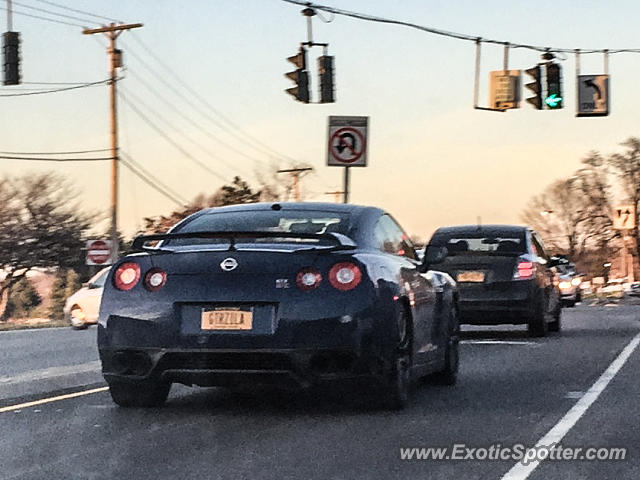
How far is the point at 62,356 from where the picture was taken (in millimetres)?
16094

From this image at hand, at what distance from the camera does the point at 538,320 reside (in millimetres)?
19672

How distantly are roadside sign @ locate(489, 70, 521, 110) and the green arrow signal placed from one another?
68 centimetres

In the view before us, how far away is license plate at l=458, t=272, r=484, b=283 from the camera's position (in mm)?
19578

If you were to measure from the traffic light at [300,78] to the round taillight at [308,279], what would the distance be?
17.4 meters

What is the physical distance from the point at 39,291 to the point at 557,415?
104177mm

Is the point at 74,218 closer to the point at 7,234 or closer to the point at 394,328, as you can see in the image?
the point at 7,234

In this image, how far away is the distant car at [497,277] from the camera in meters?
19.5

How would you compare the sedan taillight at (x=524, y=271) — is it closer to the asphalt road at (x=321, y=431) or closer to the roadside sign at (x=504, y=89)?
the asphalt road at (x=321, y=431)

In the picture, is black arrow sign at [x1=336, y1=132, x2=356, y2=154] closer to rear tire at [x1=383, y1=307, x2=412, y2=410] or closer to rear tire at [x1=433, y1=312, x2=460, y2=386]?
rear tire at [x1=433, y1=312, x2=460, y2=386]

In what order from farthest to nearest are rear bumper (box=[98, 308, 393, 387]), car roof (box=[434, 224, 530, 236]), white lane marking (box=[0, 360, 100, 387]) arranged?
car roof (box=[434, 224, 530, 236]) < white lane marking (box=[0, 360, 100, 387]) < rear bumper (box=[98, 308, 393, 387])

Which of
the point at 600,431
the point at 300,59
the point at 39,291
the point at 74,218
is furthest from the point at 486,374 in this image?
the point at 39,291

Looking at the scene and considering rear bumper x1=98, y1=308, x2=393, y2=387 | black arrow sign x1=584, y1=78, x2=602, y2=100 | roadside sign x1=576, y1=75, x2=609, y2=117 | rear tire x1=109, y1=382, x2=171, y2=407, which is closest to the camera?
rear bumper x1=98, y1=308, x2=393, y2=387

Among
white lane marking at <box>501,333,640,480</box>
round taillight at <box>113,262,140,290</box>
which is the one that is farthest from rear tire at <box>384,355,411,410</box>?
round taillight at <box>113,262,140,290</box>

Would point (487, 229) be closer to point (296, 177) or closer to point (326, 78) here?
Answer: point (326, 78)
